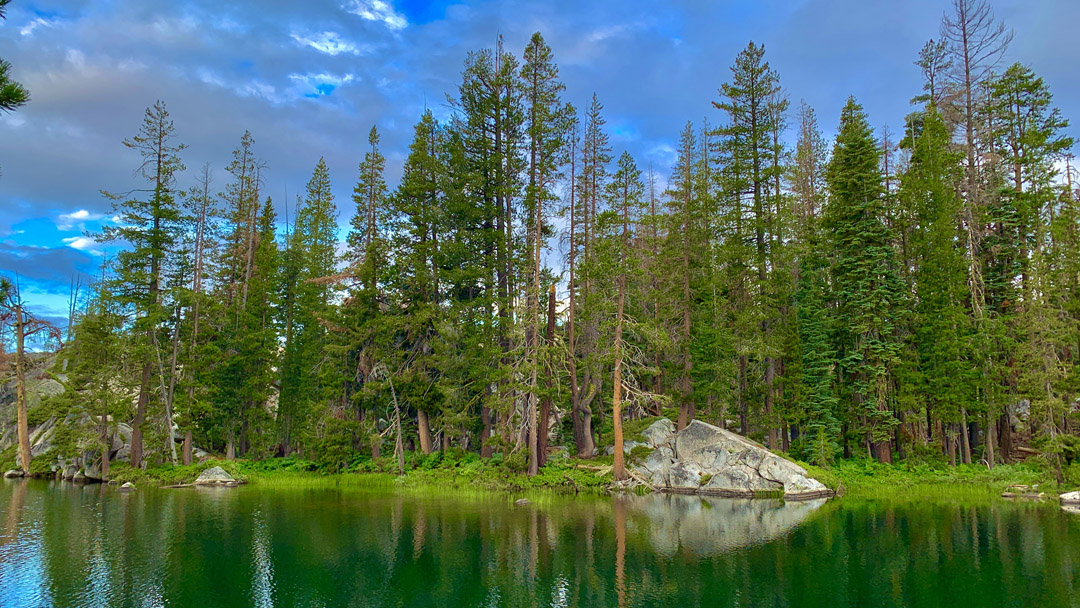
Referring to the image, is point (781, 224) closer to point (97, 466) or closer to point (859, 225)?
point (859, 225)

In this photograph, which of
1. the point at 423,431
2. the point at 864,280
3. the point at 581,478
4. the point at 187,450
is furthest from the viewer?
the point at 187,450

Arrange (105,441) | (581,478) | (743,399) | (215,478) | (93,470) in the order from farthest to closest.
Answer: (93,470) → (105,441) → (743,399) → (215,478) → (581,478)

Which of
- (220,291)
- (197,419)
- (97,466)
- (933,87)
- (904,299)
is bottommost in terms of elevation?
(97,466)

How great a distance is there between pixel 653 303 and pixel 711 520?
15.6 metres

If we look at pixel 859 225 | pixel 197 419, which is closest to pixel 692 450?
pixel 859 225

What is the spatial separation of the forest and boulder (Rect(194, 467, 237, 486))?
14.6 ft

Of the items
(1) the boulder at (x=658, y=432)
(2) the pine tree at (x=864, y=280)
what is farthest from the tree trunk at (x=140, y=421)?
(2) the pine tree at (x=864, y=280)

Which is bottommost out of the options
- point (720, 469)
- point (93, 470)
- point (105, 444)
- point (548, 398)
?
point (93, 470)

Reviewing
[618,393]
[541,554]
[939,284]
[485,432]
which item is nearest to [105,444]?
[485,432]

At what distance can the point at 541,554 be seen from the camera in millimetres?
16422

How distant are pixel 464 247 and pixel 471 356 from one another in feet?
20.6

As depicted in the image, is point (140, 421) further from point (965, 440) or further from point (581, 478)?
point (965, 440)

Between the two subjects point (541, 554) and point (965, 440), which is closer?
point (541, 554)

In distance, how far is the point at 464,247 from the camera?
112ft
